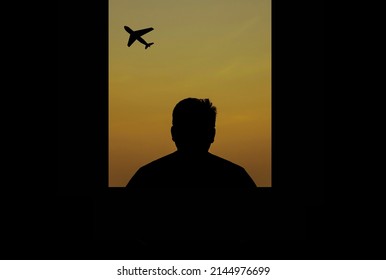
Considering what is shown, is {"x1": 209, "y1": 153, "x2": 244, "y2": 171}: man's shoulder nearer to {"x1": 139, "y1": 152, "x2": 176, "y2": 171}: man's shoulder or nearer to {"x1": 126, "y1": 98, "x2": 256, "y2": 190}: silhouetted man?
{"x1": 126, "y1": 98, "x2": 256, "y2": 190}: silhouetted man

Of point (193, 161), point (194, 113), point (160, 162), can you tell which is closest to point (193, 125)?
point (194, 113)

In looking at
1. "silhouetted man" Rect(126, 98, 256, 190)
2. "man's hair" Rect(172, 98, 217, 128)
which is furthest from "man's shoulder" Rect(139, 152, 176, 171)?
"man's hair" Rect(172, 98, 217, 128)

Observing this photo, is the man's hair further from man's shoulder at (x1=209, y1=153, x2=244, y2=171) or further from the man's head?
man's shoulder at (x1=209, y1=153, x2=244, y2=171)

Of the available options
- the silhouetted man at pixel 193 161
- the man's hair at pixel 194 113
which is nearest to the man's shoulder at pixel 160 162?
the silhouetted man at pixel 193 161

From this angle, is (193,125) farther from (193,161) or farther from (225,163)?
(225,163)

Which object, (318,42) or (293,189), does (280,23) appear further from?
(293,189)

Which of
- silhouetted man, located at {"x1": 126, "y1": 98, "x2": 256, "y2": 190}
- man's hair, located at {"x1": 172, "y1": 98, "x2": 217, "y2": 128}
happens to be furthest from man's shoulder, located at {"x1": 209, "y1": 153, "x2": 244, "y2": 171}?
man's hair, located at {"x1": 172, "y1": 98, "x2": 217, "y2": 128}

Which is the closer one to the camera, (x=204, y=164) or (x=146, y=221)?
(x=146, y=221)

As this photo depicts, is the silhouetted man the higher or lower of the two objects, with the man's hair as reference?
lower
